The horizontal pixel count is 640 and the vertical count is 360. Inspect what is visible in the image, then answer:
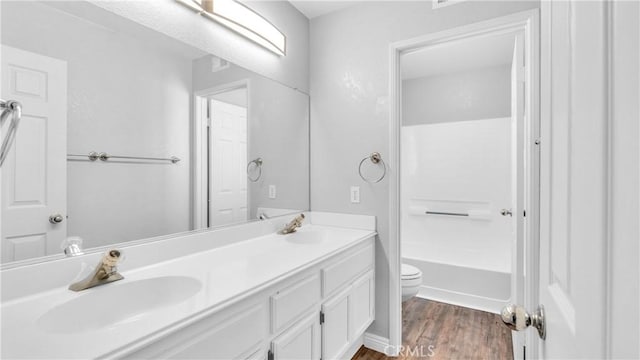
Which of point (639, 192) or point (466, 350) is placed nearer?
point (639, 192)

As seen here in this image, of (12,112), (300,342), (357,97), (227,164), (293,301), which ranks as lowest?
(300,342)

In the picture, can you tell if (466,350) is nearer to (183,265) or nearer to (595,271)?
(183,265)

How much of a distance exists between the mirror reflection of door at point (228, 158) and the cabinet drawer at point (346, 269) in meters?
0.65

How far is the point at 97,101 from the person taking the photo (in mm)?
1183

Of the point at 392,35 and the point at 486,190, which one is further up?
the point at 392,35

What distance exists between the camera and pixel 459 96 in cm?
333

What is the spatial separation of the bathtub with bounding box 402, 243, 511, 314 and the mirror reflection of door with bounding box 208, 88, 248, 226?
207cm

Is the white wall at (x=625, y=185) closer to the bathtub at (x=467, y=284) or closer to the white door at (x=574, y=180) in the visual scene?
the white door at (x=574, y=180)

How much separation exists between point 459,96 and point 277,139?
2.25 m

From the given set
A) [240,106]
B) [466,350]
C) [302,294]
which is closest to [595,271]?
[302,294]

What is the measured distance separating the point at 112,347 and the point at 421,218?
3.35 metres

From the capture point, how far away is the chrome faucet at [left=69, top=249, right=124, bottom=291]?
1021 mm

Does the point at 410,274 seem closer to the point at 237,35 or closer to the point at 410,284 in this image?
the point at 410,284

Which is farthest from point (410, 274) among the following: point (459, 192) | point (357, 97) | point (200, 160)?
point (200, 160)
